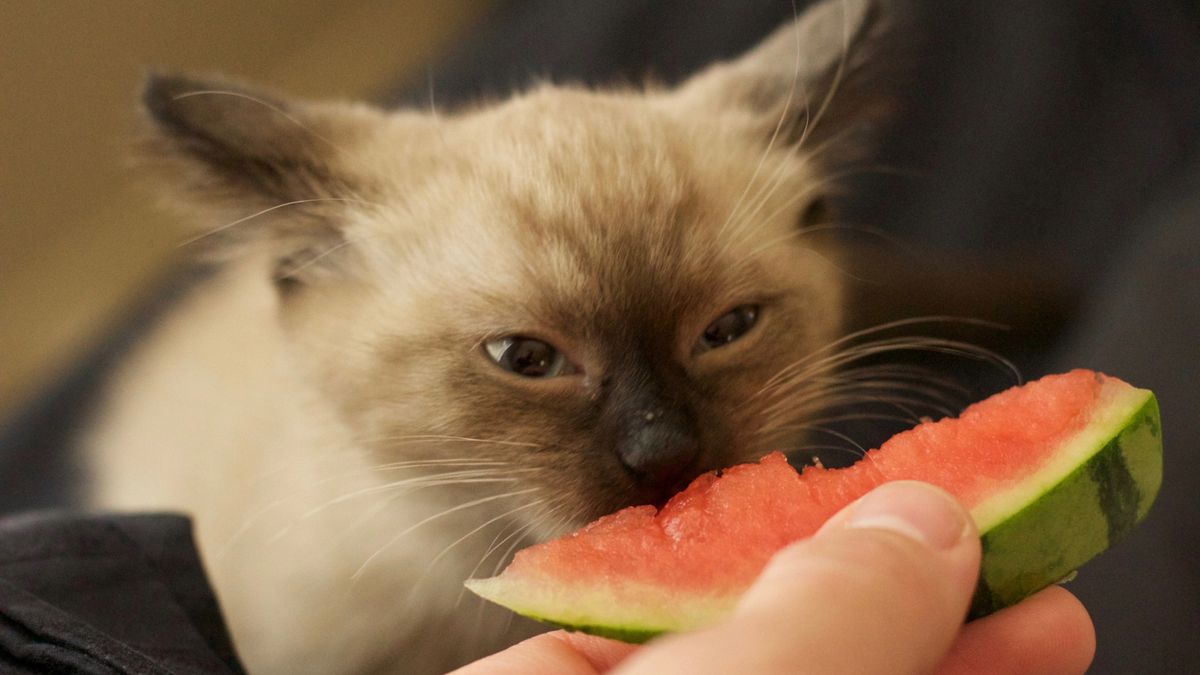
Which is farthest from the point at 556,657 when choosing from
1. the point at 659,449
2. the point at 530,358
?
the point at 530,358

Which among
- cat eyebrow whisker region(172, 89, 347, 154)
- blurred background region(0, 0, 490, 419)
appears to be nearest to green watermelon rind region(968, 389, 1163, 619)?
cat eyebrow whisker region(172, 89, 347, 154)

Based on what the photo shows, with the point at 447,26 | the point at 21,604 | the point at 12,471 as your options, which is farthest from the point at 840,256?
the point at 447,26

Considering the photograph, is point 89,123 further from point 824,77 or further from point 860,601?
point 860,601

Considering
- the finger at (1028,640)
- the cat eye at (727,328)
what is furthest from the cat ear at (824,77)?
the finger at (1028,640)

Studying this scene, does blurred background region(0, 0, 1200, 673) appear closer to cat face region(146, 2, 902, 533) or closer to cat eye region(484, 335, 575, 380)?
cat face region(146, 2, 902, 533)

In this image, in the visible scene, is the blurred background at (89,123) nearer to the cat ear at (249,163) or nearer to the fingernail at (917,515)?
the cat ear at (249,163)

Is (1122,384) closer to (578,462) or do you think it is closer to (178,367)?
(578,462)
